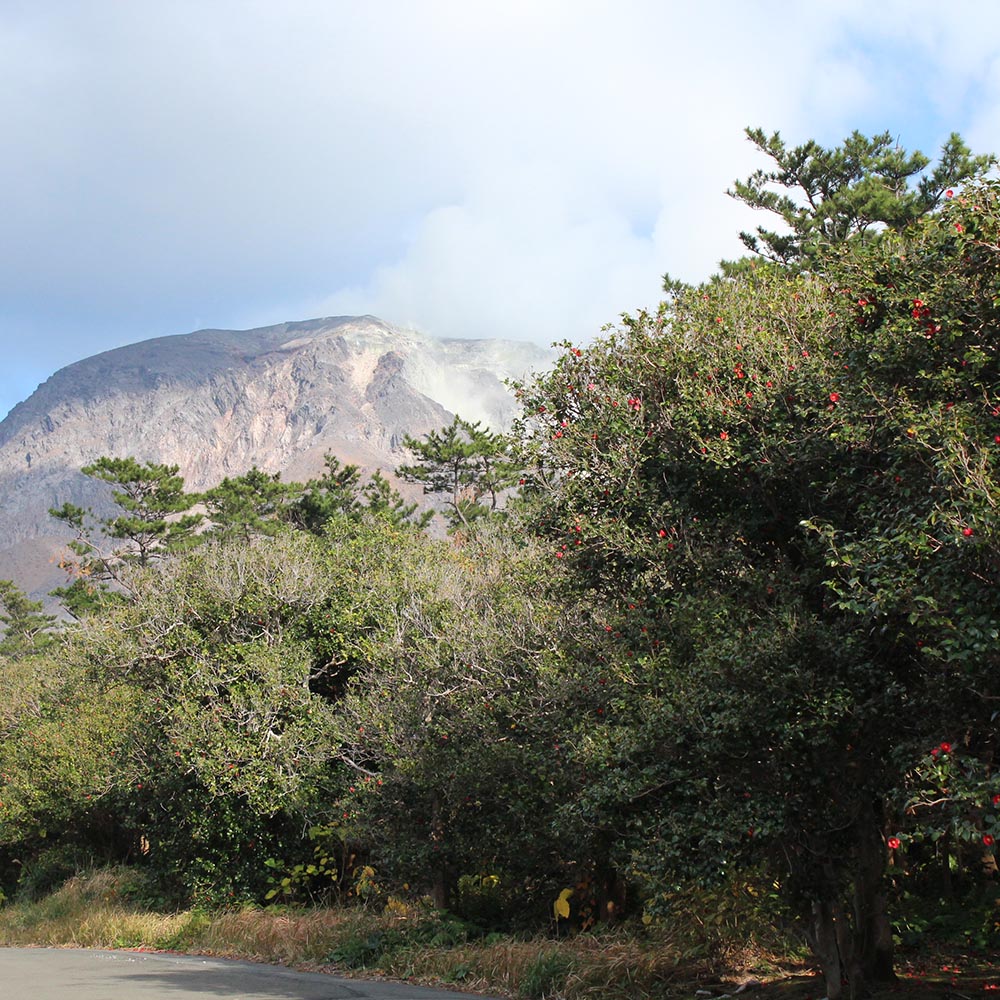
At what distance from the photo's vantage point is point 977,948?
12719mm

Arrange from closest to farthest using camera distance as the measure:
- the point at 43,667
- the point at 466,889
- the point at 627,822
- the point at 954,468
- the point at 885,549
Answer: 1. the point at 954,468
2. the point at 885,549
3. the point at 627,822
4. the point at 466,889
5. the point at 43,667

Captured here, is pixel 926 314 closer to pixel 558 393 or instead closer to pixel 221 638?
pixel 558 393

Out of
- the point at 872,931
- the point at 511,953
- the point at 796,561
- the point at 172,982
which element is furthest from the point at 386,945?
the point at 796,561

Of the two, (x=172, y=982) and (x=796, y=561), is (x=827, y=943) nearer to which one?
(x=796, y=561)

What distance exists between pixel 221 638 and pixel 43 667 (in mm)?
18437

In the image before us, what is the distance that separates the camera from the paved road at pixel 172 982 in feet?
39.8

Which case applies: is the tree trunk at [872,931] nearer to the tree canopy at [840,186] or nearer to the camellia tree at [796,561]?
the camellia tree at [796,561]

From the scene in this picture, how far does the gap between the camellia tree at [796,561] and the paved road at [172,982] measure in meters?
4.69

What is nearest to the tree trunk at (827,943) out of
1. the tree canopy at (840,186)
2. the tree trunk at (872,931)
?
the tree trunk at (872,931)

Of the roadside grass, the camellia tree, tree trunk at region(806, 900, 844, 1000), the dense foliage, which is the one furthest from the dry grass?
the camellia tree

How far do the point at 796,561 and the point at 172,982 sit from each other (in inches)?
377

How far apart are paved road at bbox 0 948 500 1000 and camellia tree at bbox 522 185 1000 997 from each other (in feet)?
15.4

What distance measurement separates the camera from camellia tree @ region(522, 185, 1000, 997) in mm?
7375

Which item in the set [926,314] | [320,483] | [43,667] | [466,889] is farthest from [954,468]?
[320,483]
